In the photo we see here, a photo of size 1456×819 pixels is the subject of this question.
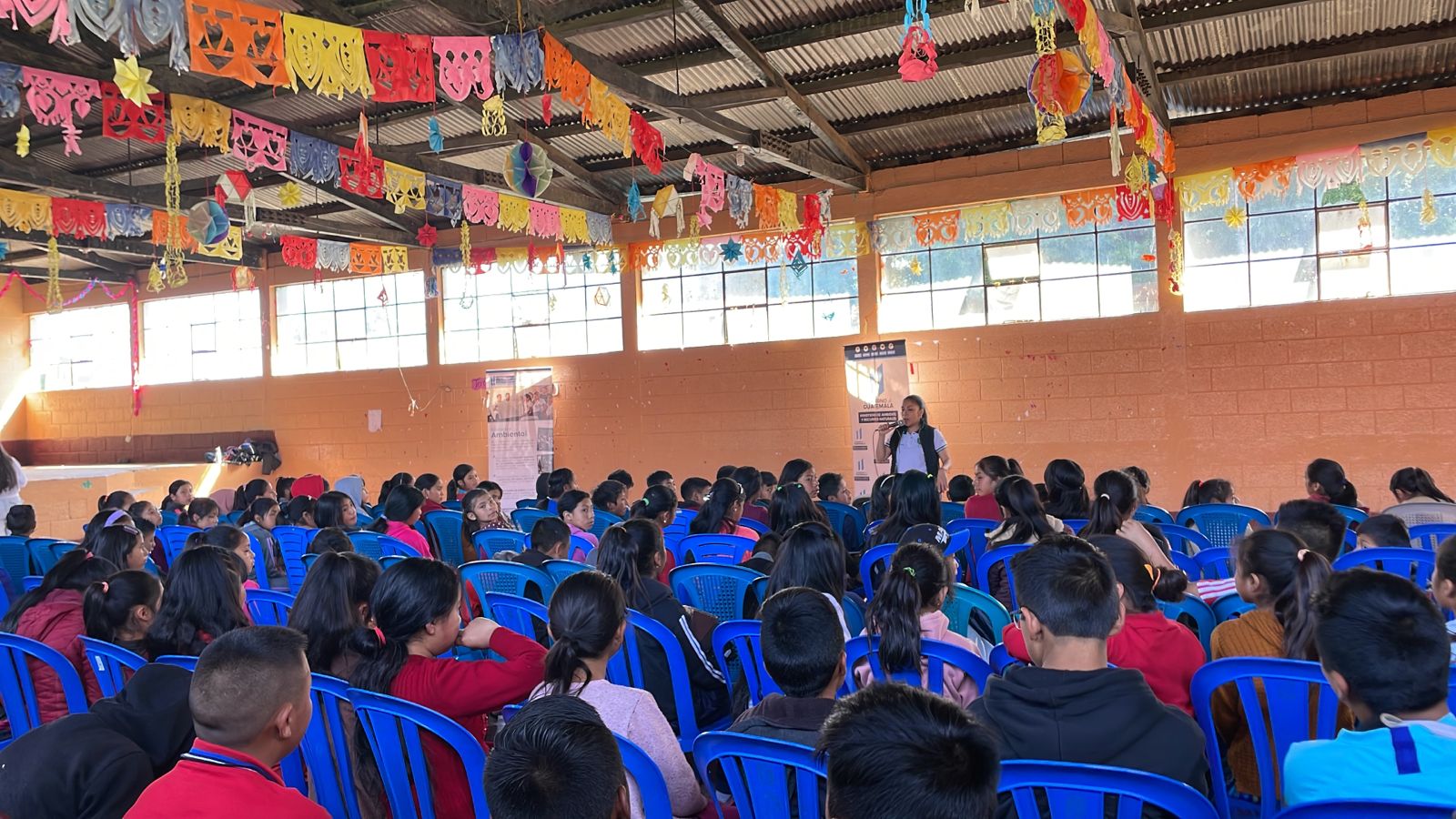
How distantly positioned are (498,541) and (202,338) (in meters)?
11.2

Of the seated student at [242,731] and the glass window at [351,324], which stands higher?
the glass window at [351,324]

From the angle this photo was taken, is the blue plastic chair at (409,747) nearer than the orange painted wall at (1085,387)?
Yes

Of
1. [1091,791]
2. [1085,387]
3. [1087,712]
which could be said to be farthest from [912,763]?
[1085,387]

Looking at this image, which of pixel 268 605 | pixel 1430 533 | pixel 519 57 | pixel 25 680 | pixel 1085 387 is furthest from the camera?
pixel 1085 387

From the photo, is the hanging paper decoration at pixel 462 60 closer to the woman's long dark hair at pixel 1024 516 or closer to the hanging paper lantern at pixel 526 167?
the hanging paper lantern at pixel 526 167

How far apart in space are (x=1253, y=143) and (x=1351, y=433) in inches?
102

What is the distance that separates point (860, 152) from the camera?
960 centimetres

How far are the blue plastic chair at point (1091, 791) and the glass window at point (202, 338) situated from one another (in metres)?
13.9

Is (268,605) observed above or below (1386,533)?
below

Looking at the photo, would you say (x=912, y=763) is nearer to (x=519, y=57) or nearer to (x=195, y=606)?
(x=195, y=606)

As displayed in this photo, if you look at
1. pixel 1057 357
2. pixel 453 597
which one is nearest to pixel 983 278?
pixel 1057 357

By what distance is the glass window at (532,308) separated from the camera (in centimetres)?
1116

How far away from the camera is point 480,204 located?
328 inches

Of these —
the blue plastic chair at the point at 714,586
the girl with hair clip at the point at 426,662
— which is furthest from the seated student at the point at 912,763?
the blue plastic chair at the point at 714,586
